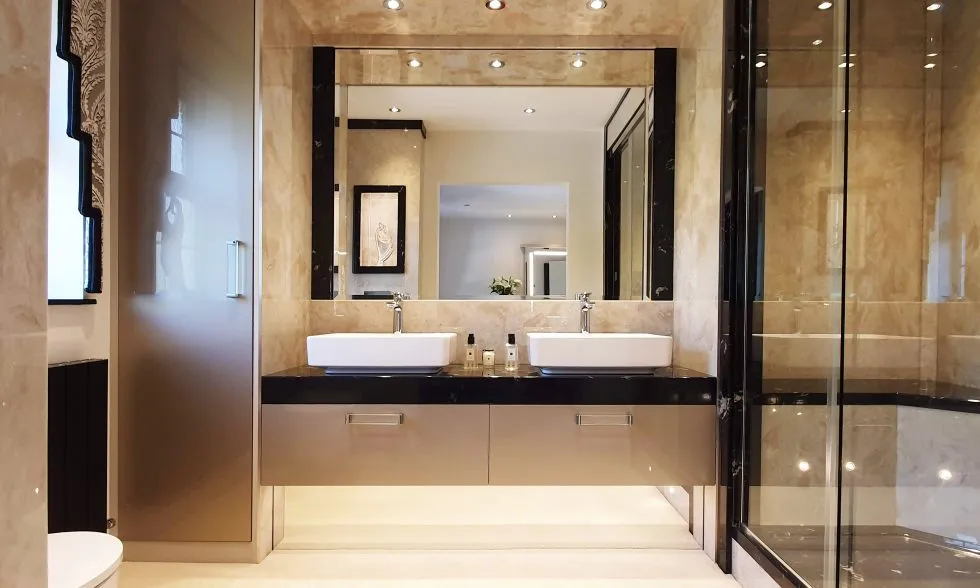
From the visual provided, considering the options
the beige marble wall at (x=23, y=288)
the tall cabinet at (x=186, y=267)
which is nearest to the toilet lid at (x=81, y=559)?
the tall cabinet at (x=186, y=267)

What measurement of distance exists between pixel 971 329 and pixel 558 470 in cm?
159

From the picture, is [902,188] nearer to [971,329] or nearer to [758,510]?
[971,329]

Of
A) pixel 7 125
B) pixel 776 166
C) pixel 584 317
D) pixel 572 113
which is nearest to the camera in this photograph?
pixel 7 125

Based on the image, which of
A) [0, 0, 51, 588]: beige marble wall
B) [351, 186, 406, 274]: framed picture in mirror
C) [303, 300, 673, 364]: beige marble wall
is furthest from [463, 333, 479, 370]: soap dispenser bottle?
[0, 0, 51, 588]: beige marble wall

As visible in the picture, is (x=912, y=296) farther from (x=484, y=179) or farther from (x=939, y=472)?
(x=484, y=179)

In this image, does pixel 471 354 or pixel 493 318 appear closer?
pixel 471 354

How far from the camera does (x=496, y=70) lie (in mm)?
2613

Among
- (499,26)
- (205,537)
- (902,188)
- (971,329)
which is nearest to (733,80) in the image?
(902,188)

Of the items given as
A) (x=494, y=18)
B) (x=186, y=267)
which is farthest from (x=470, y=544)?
(x=494, y=18)

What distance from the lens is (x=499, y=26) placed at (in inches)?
100

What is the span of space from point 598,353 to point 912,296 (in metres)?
1.22

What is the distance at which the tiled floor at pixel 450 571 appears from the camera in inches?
79.7

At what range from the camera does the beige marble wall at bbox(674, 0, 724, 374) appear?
2.18 meters

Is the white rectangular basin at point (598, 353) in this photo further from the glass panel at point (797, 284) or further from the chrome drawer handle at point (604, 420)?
the glass panel at point (797, 284)
